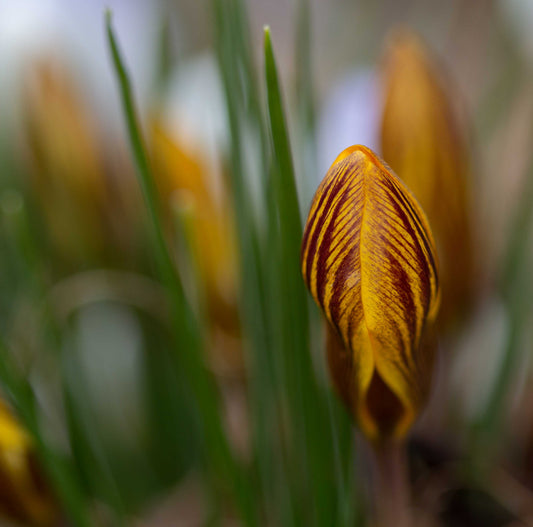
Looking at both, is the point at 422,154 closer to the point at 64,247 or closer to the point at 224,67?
the point at 224,67

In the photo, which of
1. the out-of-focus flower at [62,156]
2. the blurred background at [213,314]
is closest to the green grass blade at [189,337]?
the blurred background at [213,314]

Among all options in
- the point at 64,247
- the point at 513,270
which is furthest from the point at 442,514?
the point at 64,247

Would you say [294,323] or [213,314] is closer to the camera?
[294,323]

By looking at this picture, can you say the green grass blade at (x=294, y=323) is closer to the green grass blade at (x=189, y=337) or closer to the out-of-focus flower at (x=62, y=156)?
the green grass blade at (x=189, y=337)

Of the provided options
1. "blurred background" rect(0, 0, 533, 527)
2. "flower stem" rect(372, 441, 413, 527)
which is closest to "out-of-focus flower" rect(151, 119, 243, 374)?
"blurred background" rect(0, 0, 533, 527)

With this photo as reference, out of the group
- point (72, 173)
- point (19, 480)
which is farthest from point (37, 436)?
point (72, 173)

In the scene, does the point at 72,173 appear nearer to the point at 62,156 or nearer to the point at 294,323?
the point at 62,156

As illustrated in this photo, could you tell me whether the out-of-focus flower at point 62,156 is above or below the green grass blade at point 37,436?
above
